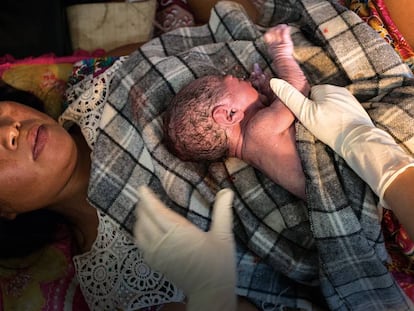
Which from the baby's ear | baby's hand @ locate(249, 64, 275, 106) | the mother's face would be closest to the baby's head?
the baby's ear

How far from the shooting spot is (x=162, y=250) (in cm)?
105

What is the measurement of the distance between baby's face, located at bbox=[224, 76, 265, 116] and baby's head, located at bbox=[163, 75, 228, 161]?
2 cm

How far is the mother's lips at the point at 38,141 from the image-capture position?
4.25 feet

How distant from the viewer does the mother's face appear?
1255 mm

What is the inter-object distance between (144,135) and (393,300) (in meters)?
0.79

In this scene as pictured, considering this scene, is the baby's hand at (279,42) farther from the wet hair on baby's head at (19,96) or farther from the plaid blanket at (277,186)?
the wet hair on baby's head at (19,96)

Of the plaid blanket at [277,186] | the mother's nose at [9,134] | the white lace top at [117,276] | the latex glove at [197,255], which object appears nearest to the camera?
the latex glove at [197,255]

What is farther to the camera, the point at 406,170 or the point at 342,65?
the point at 342,65

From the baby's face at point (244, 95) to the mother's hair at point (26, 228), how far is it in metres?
0.71

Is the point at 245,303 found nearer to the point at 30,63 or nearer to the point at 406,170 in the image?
the point at 406,170

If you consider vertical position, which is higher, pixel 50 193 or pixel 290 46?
pixel 290 46

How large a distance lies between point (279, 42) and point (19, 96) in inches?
34.3

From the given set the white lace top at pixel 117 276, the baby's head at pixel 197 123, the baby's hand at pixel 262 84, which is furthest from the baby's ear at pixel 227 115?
the white lace top at pixel 117 276

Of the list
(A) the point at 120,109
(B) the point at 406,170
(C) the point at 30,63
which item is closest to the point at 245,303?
(B) the point at 406,170
